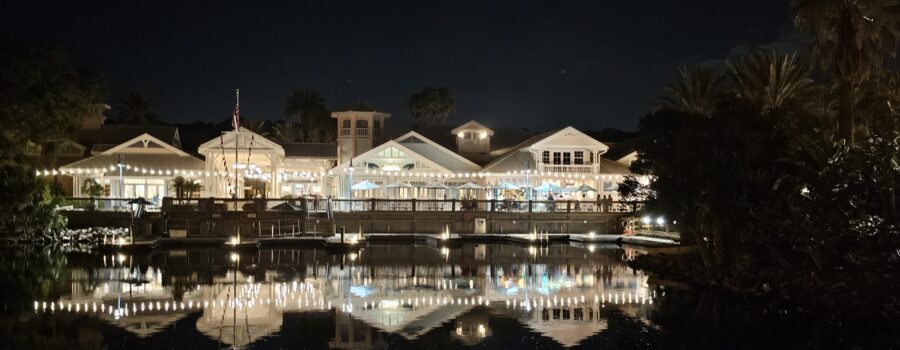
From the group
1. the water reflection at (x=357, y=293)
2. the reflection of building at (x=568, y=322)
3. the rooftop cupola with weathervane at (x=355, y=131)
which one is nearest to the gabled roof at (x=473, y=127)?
the rooftop cupola with weathervane at (x=355, y=131)

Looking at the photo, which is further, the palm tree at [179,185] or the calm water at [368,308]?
the palm tree at [179,185]

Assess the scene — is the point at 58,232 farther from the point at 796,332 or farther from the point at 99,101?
the point at 796,332

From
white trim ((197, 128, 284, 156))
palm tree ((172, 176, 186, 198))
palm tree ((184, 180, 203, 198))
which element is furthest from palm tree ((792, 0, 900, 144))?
palm tree ((172, 176, 186, 198))

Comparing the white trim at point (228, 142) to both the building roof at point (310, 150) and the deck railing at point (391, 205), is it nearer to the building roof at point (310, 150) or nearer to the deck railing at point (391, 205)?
the deck railing at point (391, 205)

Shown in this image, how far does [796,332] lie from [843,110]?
1181 cm

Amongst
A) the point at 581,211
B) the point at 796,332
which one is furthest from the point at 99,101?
the point at 796,332

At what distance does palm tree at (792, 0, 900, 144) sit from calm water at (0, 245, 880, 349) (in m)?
9.05

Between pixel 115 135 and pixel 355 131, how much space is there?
58.3 ft

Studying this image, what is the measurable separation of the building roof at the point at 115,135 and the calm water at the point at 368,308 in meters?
28.3

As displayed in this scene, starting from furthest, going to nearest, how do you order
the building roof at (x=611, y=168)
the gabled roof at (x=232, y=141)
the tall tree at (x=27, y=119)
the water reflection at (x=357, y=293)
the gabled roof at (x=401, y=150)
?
1. the building roof at (x=611, y=168)
2. the gabled roof at (x=401, y=150)
3. the gabled roof at (x=232, y=141)
4. the tall tree at (x=27, y=119)
5. the water reflection at (x=357, y=293)

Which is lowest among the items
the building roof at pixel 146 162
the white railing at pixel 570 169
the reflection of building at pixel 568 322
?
the reflection of building at pixel 568 322

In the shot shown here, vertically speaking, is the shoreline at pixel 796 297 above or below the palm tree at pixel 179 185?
below

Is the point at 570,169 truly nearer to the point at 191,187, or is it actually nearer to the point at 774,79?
the point at 774,79

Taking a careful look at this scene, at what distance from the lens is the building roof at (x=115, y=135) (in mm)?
63250
